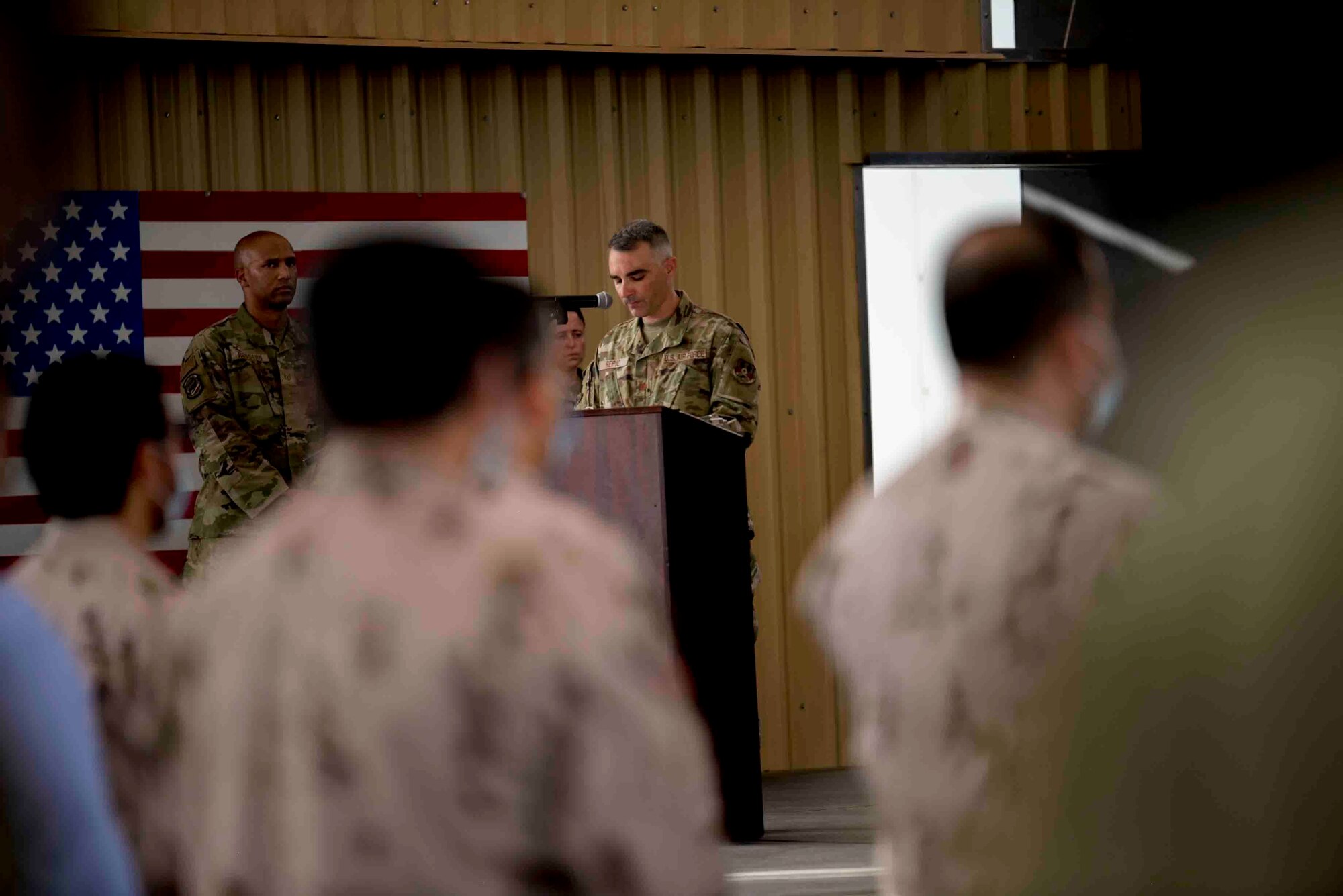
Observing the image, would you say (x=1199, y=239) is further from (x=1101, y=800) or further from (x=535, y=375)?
(x=535, y=375)

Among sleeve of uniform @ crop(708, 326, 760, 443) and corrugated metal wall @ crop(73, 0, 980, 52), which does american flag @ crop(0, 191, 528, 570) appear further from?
sleeve of uniform @ crop(708, 326, 760, 443)

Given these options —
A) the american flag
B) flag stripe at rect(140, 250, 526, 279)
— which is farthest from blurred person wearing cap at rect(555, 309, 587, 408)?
the american flag

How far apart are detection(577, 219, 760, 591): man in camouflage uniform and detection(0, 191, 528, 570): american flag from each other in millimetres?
1099

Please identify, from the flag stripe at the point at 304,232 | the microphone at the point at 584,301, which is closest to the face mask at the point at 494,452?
the microphone at the point at 584,301

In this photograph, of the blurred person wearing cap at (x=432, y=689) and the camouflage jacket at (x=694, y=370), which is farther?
the camouflage jacket at (x=694, y=370)

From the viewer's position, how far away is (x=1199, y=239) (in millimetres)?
1581

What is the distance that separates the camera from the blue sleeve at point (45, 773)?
3.57 feet

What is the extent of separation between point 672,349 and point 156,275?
2.08 m

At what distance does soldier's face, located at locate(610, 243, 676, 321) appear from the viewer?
14.6 ft

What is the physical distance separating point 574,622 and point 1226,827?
849mm

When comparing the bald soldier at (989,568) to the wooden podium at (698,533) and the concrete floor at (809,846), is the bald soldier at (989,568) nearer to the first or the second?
the wooden podium at (698,533)

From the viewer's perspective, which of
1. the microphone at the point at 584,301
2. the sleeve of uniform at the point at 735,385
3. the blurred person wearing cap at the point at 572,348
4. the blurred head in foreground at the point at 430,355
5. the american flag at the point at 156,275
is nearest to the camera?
the blurred head in foreground at the point at 430,355

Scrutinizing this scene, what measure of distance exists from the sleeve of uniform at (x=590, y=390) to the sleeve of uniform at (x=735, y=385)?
48 cm

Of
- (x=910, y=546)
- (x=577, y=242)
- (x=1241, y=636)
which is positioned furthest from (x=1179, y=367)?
(x=577, y=242)
